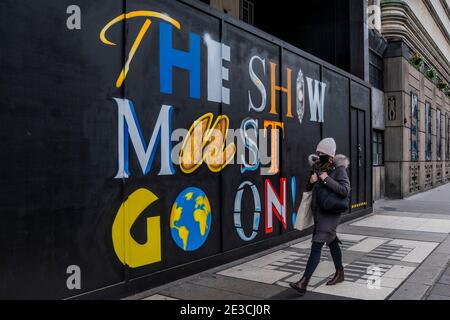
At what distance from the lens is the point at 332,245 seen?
541cm

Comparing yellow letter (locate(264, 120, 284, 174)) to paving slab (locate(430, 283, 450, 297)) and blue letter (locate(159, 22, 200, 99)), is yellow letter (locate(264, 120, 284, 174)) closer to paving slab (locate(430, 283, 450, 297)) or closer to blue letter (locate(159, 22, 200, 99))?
blue letter (locate(159, 22, 200, 99))

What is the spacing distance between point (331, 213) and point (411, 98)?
1634cm

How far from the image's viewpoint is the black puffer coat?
5035mm

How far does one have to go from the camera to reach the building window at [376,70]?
17016 millimetres

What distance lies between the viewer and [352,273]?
623 cm

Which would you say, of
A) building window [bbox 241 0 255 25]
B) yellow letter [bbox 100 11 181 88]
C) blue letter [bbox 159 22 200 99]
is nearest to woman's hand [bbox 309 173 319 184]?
blue letter [bbox 159 22 200 99]

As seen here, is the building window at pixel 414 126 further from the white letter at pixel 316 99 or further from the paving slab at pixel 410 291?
the paving slab at pixel 410 291

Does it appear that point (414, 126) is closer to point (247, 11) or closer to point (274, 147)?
point (247, 11)

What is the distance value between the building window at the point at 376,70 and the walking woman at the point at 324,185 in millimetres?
12860

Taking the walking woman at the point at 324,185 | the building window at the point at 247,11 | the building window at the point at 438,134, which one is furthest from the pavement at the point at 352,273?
the building window at the point at 438,134

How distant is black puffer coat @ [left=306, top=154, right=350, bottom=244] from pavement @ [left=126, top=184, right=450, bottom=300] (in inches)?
28.7

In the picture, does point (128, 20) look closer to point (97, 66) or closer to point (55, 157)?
point (97, 66)

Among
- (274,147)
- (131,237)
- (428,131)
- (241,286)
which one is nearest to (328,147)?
(241,286)

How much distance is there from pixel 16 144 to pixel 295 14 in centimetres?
1093
